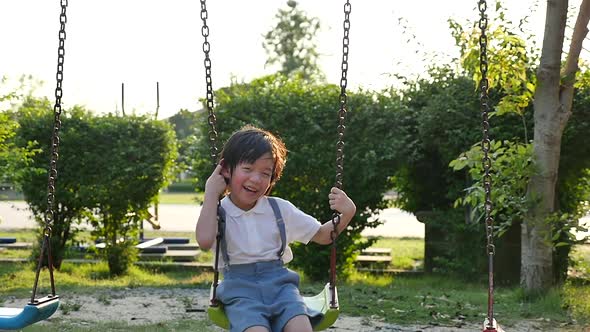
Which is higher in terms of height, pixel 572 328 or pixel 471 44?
pixel 471 44

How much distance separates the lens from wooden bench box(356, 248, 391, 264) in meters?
11.4

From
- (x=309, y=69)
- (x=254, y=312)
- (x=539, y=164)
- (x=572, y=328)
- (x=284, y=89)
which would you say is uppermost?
(x=309, y=69)

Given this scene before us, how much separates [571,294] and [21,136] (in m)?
6.53

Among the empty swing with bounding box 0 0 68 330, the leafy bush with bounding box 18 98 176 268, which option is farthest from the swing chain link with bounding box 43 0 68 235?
the leafy bush with bounding box 18 98 176 268

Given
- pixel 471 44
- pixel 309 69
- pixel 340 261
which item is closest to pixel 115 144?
pixel 340 261

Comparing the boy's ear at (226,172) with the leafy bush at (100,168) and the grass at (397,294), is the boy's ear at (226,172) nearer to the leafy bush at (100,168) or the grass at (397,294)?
the grass at (397,294)

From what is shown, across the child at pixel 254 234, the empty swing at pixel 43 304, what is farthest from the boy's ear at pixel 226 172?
the empty swing at pixel 43 304

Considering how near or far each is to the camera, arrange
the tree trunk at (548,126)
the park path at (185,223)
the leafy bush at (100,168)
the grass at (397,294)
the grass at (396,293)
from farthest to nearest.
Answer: the park path at (185,223) < the leafy bush at (100,168) < the tree trunk at (548,126) < the grass at (397,294) < the grass at (396,293)

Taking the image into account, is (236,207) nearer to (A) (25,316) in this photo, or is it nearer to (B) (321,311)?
(B) (321,311)

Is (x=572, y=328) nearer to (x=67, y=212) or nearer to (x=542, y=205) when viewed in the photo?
(x=542, y=205)

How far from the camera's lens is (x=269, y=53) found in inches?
1706

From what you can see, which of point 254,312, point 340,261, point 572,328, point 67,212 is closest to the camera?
point 254,312

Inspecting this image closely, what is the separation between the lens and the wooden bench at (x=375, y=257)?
37.4ft

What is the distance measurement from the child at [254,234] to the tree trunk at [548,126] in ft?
14.3
